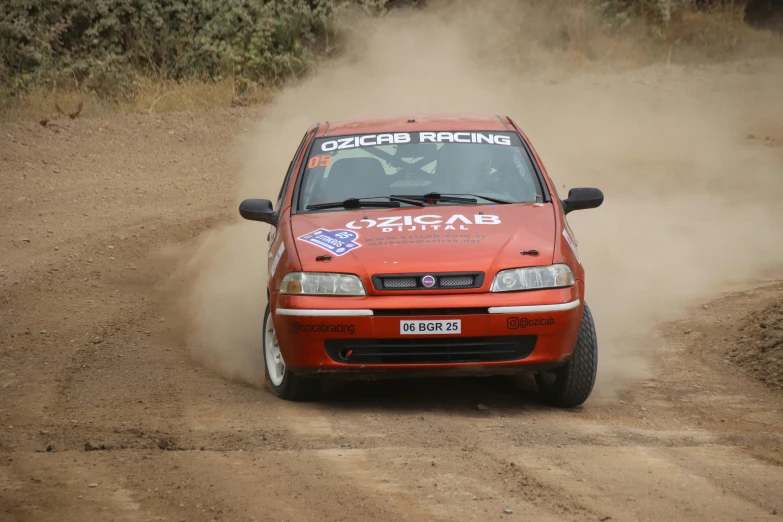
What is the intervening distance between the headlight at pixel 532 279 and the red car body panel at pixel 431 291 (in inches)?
1.2

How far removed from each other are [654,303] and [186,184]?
315 inches

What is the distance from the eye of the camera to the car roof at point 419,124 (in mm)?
7801

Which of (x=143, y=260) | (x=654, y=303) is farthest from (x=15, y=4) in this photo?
(x=654, y=303)

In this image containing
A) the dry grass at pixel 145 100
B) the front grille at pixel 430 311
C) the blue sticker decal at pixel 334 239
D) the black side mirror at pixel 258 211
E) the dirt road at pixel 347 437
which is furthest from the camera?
the dry grass at pixel 145 100

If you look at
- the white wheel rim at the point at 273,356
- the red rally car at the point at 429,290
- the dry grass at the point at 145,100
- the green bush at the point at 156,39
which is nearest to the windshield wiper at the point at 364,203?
the red rally car at the point at 429,290

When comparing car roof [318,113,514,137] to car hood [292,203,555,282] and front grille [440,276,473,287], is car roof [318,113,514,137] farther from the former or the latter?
front grille [440,276,473,287]

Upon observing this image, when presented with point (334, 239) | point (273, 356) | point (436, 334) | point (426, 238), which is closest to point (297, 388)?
point (273, 356)

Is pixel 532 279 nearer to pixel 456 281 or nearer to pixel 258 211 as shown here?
pixel 456 281

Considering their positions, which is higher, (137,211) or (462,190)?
(462,190)

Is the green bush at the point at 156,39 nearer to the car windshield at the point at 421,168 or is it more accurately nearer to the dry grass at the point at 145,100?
the dry grass at the point at 145,100

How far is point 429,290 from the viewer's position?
6.05 metres

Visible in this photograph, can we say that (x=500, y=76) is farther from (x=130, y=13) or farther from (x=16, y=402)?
(x=16, y=402)

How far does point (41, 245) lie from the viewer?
12.1 meters

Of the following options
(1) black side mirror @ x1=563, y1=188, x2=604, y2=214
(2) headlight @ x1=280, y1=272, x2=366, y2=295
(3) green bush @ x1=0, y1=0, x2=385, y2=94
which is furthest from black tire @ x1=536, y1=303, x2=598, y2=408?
(3) green bush @ x1=0, y1=0, x2=385, y2=94
